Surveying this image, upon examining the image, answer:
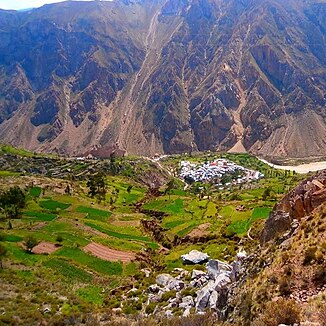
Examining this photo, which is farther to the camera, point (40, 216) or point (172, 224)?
point (172, 224)

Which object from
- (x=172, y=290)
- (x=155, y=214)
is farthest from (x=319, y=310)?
(x=155, y=214)

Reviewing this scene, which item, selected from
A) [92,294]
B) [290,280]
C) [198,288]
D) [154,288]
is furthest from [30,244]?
[290,280]

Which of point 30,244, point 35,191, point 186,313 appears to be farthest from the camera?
point 35,191

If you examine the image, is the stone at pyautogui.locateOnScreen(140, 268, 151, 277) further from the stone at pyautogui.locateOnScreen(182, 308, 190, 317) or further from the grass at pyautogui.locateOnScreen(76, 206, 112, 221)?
the grass at pyautogui.locateOnScreen(76, 206, 112, 221)

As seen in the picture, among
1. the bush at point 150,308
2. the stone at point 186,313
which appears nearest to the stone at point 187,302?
the stone at point 186,313

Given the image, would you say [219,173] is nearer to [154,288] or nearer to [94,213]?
[94,213]

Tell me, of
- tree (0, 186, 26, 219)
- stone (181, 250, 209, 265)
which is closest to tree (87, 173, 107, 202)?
tree (0, 186, 26, 219)

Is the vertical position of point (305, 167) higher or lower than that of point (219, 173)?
lower
